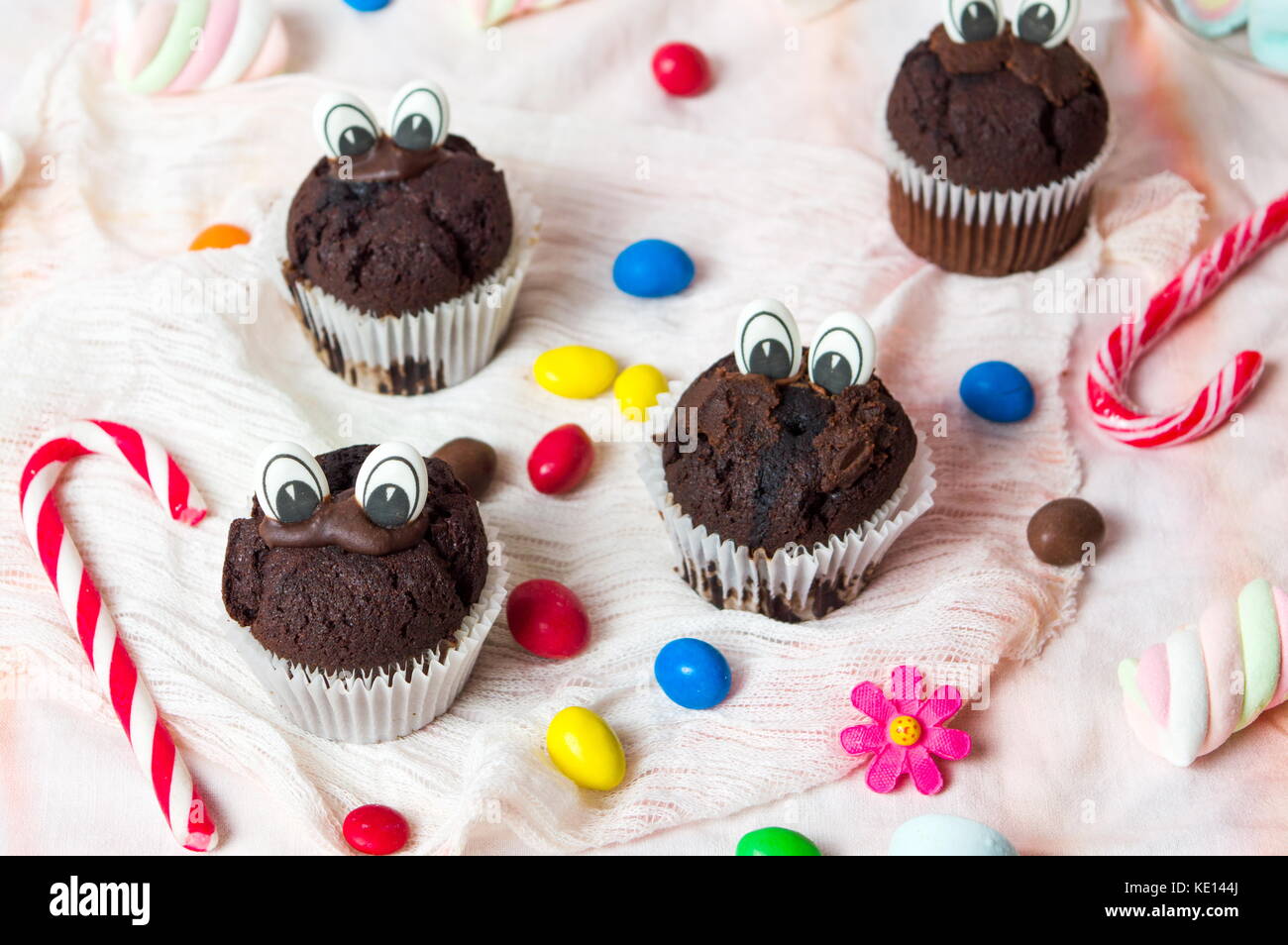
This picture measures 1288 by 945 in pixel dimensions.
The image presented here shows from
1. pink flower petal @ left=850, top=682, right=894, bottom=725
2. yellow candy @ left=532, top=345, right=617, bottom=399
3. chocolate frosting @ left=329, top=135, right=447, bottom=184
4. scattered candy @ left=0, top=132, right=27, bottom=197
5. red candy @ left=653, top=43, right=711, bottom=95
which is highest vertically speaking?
chocolate frosting @ left=329, top=135, right=447, bottom=184

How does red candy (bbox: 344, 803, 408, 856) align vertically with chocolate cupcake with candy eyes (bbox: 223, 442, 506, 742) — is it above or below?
below

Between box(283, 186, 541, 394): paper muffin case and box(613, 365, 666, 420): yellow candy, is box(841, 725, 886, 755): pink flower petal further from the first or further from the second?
box(283, 186, 541, 394): paper muffin case

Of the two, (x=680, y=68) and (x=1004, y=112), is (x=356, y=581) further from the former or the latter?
(x=680, y=68)

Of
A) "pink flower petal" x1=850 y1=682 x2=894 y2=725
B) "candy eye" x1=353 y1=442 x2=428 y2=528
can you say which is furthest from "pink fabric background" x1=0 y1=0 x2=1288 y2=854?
"candy eye" x1=353 y1=442 x2=428 y2=528

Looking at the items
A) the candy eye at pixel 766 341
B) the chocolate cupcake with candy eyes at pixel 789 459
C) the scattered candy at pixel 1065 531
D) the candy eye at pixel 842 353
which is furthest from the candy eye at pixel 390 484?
the scattered candy at pixel 1065 531

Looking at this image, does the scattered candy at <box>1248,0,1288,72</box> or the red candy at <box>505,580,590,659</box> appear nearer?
the red candy at <box>505,580,590,659</box>

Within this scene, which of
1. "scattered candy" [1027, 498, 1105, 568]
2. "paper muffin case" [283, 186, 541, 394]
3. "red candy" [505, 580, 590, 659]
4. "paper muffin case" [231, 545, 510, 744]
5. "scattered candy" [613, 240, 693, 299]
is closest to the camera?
"paper muffin case" [231, 545, 510, 744]

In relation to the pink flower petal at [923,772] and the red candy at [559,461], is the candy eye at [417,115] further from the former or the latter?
the pink flower petal at [923,772]
